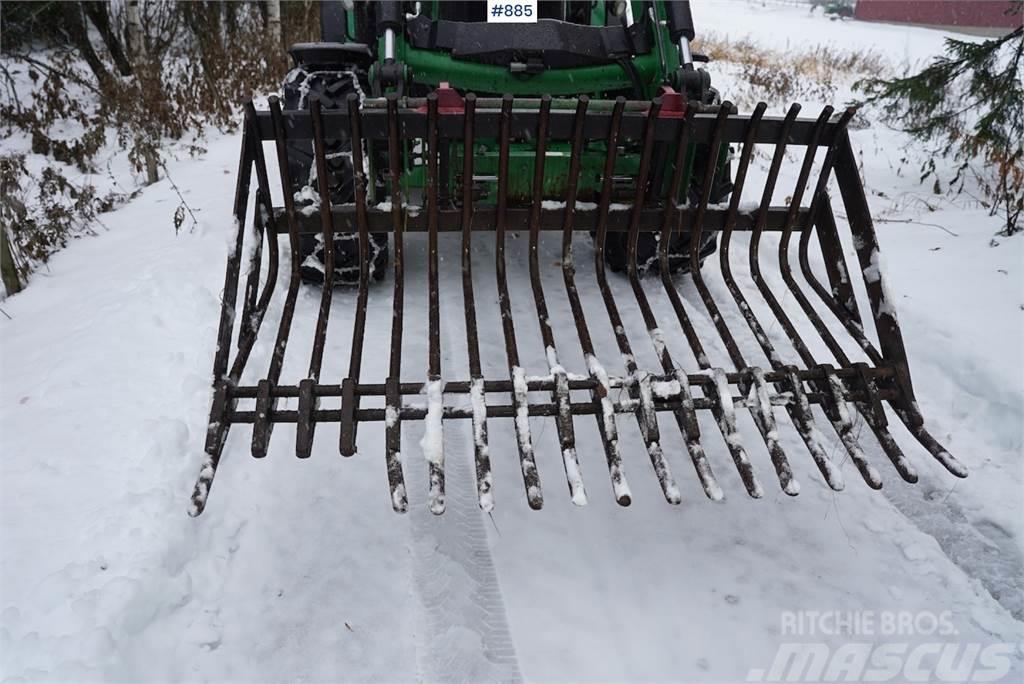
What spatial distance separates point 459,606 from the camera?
185 cm

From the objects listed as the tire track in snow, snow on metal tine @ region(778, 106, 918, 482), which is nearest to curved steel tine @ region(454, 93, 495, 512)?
the tire track in snow

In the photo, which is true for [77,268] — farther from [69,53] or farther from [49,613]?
[69,53]

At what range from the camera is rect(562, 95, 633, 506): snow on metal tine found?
5.26ft

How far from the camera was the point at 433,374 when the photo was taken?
6.07 feet

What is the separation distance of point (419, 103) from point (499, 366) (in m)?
1.14

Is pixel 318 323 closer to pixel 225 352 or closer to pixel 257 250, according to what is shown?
pixel 225 352

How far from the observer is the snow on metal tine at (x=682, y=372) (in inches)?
64.8

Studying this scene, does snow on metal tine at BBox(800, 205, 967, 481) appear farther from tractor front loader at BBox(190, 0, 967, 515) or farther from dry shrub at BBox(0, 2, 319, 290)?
dry shrub at BBox(0, 2, 319, 290)

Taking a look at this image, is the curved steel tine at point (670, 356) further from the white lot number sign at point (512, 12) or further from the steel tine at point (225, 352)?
the white lot number sign at point (512, 12)

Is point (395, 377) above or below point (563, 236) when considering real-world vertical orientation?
below

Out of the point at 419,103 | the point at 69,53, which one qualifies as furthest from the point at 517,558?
the point at 69,53

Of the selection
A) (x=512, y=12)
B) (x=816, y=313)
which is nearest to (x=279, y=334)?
(x=816, y=313)

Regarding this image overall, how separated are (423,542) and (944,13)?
1423 centimetres

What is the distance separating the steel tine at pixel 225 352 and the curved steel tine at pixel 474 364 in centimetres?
63
